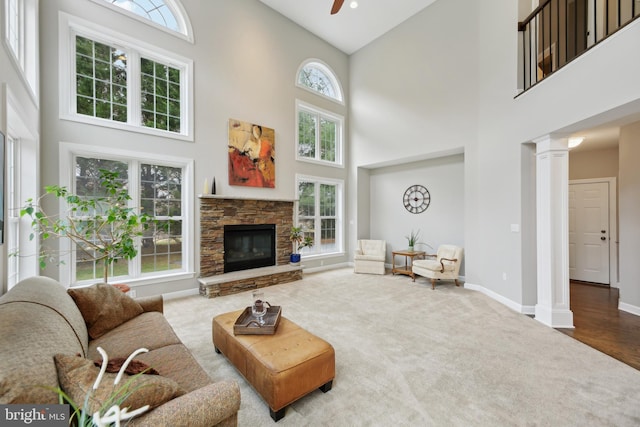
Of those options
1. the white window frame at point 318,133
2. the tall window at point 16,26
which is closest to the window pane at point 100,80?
the tall window at point 16,26

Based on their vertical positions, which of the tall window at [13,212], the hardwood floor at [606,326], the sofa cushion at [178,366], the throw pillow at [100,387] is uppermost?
the tall window at [13,212]

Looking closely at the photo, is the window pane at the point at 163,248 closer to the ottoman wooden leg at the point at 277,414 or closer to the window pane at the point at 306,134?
the window pane at the point at 306,134

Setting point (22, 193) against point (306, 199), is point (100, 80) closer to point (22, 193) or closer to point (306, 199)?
point (22, 193)

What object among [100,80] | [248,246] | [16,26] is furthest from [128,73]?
[248,246]

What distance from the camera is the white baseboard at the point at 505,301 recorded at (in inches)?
150

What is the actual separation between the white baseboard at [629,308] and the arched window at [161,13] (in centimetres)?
792

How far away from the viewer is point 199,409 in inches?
46.9

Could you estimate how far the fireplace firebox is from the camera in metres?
5.10

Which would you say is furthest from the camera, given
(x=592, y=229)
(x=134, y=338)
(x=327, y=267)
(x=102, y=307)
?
(x=327, y=267)

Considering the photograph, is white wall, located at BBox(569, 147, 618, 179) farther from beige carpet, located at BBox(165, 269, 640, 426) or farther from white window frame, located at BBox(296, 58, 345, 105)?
white window frame, located at BBox(296, 58, 345, 105)

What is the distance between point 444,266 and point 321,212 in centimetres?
314

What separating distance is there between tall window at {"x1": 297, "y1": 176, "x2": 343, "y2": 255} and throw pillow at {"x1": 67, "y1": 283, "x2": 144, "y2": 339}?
4217 mm

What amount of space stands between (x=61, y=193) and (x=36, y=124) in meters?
1.13

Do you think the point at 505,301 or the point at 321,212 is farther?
the point at 321,212
